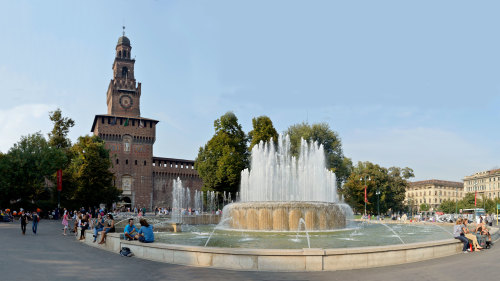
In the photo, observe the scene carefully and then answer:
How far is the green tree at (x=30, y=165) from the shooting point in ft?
124

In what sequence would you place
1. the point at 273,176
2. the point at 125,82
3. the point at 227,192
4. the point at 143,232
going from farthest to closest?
the point at 125,82, the point at 227,192, the point at 273,176, the point at 143,232

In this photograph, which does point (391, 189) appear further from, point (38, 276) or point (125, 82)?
point (38, 276)

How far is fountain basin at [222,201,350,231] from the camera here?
63.4ft

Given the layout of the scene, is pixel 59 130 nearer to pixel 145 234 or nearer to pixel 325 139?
pixel 325 139

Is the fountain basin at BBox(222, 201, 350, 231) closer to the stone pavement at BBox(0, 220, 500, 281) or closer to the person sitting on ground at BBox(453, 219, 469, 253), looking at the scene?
the person sitting on ground at BBox(453, 219, 469, 253)

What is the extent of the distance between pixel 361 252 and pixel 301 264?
4.54 feet

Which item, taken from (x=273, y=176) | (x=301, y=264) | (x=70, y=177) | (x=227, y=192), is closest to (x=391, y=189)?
(x=227, y=192)

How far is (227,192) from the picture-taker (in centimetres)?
4044

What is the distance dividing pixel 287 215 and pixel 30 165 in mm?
29898

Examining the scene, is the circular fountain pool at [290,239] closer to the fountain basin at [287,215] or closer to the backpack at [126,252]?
the fountain basin at [287,215]

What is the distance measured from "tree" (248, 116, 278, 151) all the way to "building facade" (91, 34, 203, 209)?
105ft

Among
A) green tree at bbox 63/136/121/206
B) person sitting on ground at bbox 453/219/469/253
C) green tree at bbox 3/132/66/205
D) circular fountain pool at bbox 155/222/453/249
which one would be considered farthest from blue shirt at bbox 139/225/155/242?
green tree at bbox 63/136/121/206

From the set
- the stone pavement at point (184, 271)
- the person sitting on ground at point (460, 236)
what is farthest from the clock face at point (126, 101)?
the person sitting on ground at point (460, 236)

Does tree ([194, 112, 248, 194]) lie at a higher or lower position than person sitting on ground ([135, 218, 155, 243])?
higher
